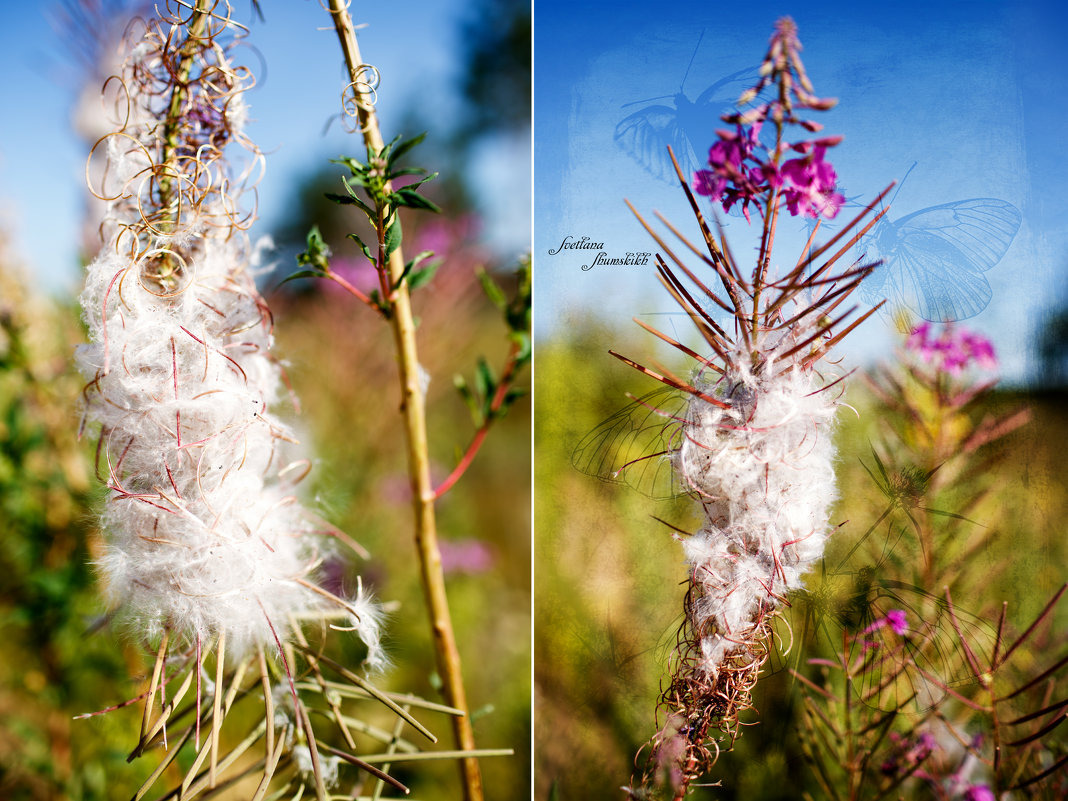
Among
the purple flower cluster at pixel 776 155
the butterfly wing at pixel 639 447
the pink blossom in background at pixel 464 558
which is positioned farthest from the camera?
the pink blossom in background at pixel 464 558

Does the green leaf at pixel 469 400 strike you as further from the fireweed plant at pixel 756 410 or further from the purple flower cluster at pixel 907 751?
the purple flower cluster at pixel 907 751

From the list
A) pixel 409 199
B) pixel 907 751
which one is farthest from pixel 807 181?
pixel 907 751

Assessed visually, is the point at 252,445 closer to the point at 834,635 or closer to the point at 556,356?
the point at 556,356

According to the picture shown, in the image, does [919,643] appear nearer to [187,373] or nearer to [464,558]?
[187,373]

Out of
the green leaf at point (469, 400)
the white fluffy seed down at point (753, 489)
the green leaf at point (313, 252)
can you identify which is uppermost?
the green leaf at point (313, 252)

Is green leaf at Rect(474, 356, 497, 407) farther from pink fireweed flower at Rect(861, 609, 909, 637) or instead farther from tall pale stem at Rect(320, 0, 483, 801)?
pink fireweed flower at Rect(861, 609, 909, 637)

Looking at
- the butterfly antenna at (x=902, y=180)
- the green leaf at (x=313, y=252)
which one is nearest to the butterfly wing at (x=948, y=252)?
the butterfly antenna at (x=902, y=180)

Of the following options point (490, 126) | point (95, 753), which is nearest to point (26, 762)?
point (95, 753)
